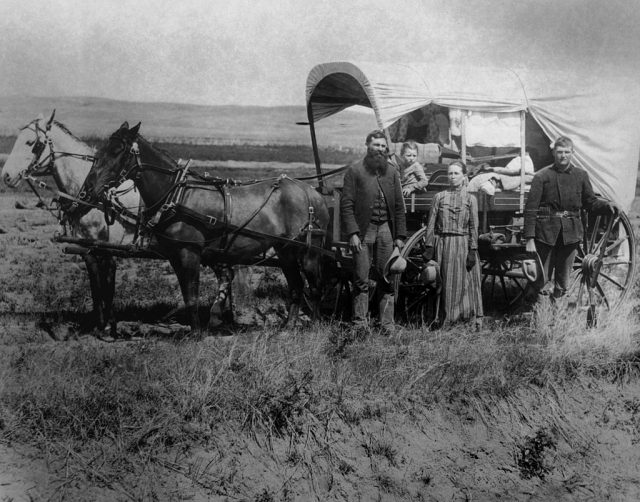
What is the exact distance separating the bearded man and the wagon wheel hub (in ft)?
7.86

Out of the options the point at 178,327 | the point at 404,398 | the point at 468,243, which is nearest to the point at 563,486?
the point at 404,398

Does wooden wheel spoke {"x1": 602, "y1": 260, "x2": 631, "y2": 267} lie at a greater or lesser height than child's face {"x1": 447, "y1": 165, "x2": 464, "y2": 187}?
lesser

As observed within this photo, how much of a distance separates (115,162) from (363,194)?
2587mm

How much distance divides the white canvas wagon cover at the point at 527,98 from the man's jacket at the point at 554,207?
1.17 m

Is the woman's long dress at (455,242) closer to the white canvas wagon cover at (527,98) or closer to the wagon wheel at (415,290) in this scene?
the wagon wheel at (415,290)

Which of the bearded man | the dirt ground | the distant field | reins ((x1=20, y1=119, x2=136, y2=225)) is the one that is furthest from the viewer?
the distant field

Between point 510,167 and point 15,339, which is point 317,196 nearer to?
point 510,167

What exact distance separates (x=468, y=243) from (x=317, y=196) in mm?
2079

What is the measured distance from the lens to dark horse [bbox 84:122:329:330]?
707cm

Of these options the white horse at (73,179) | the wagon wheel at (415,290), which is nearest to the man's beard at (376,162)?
the wagon wheel at (415,290)

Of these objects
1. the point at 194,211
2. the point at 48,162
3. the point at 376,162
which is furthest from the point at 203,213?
the point at 48,162

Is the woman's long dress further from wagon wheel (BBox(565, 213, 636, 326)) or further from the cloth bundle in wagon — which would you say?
wagon wheel (BBox(565, 213, 636, 326))

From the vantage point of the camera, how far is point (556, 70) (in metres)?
8.92

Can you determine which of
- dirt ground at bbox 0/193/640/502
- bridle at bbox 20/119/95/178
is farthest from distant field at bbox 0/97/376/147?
dirt ground at bbox 0/193/640/502
